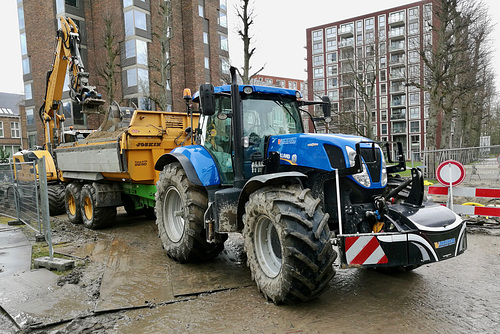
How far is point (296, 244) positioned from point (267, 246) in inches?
29.8

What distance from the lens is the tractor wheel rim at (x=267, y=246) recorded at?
401 centimetres

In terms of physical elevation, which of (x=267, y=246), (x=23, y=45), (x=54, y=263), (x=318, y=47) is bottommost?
(x=54, y=263)

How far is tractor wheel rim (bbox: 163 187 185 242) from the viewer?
5.82 metres

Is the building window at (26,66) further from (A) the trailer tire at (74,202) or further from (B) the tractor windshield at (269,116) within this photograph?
(B) the tractor windshield at (269,116)

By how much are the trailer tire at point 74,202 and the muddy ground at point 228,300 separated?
12.3ft

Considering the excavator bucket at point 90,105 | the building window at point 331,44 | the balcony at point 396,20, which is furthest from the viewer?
the building window at point 331,44

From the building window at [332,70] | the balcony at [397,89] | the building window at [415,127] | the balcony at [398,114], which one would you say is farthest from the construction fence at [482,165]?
the building window at [332,70]

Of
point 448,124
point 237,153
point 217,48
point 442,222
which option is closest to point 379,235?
point 442,222

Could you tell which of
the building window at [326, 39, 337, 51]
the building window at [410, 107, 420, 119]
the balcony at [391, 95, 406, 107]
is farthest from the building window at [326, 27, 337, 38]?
the building window at [410, 107, 420, 119]

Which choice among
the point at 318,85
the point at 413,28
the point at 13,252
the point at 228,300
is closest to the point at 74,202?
the point at 13,252

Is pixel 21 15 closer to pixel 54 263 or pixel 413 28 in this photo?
pixel 54 263

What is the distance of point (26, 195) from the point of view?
830 cm

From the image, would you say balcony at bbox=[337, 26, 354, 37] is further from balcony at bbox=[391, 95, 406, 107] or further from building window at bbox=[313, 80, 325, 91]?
balcony at bbox=[391, 95, 406, 107]

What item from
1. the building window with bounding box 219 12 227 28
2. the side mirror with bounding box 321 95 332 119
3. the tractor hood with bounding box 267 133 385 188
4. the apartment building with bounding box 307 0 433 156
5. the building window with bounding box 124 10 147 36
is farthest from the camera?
the apartment building with bounding box 307 0 433 156
